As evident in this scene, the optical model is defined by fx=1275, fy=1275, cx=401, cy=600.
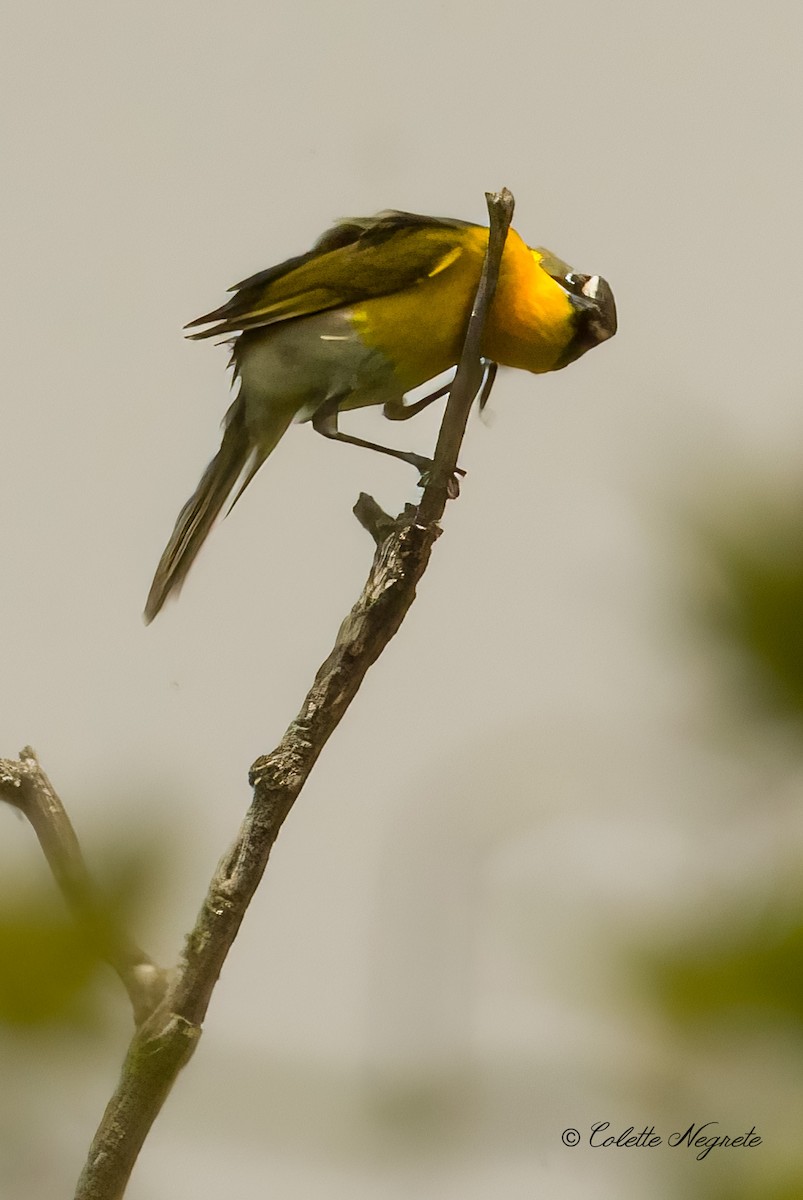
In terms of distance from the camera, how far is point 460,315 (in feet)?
8.29

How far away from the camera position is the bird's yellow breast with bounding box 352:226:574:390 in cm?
252

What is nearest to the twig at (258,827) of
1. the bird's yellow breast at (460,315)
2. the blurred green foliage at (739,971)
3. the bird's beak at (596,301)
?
the bird's yellow breast at (460,315)

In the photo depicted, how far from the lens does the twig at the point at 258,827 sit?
1682 mm

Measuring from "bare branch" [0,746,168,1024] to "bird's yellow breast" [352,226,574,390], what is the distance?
3.69 feet


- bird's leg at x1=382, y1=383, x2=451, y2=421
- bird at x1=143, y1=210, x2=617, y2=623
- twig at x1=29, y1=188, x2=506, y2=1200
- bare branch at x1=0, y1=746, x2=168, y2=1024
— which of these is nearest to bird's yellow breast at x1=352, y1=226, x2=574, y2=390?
bird at x1=143, y1=210, x2=617, y2=623

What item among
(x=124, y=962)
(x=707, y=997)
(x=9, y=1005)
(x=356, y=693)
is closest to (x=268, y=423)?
(x=356, y=693)

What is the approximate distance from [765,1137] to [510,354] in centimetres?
178

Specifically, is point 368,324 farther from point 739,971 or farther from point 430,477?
Answer: point 739,971

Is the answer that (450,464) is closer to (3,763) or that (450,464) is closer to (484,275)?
(484,275)

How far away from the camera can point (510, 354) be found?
2600mm

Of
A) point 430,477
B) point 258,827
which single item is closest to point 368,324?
point 430,477

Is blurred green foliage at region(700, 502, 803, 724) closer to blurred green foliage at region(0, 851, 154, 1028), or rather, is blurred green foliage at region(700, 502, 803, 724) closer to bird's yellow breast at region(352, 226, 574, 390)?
blurred green foliage at region(0, 851, 154, 1028)

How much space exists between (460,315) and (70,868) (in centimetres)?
141

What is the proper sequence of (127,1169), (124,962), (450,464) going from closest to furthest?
(124,962)
(127,1169)
(450,464)
